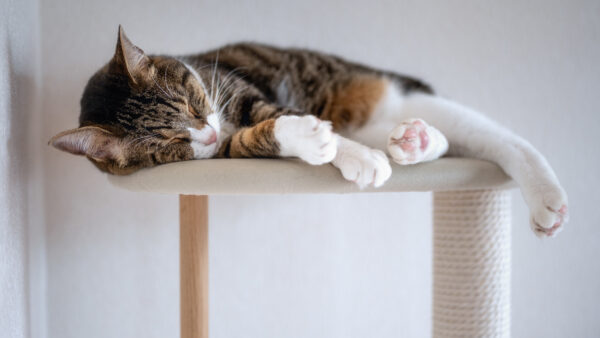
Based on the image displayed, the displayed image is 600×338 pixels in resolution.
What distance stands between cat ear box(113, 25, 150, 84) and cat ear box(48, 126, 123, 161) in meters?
0.13

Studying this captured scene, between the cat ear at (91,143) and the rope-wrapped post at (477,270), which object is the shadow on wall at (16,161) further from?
the rope-wrapped post at (477,270)

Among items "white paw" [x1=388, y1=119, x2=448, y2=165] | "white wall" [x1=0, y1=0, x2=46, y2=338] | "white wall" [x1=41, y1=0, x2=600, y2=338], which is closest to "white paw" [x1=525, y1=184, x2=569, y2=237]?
"white paw" [x1=388, y1=119, x2=448, y2=165]

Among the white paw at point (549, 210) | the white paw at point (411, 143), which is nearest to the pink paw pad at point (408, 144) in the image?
the white paw at point (411, 143)

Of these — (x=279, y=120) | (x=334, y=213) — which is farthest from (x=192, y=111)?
(x=334, y=213)

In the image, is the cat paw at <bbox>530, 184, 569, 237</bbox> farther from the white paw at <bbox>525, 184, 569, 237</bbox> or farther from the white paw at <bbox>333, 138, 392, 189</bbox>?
the white paw at <bbox>333, 138, 392, 189</bbox>

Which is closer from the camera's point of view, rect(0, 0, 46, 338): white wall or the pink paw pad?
the pink paw pad

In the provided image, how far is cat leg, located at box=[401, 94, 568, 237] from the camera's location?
2.64 feet

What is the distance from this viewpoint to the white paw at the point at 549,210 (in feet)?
2.62

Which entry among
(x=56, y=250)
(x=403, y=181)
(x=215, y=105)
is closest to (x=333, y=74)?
(x=215, y=105)

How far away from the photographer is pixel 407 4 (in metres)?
1.50

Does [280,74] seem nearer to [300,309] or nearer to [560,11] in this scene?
[300,309]

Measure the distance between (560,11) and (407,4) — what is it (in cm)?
53

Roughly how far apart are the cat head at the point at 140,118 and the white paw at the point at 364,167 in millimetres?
328

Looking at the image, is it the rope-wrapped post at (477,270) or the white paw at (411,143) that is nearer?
the white paw at (411,143)
